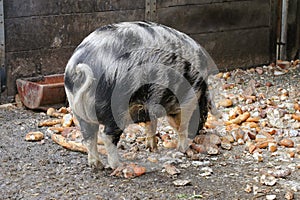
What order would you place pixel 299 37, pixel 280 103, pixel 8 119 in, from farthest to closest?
pixel 299 37 → pixel 280 103 → pixel 8 119

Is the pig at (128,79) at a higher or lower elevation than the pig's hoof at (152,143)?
higher

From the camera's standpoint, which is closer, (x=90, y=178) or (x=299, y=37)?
(x=90, y=178)

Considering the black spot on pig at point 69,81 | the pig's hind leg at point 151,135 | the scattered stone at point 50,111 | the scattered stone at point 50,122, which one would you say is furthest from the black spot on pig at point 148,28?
the scattered stone at point 50,111

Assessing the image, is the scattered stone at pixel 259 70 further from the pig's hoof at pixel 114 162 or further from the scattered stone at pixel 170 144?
the pig's hoof at pixel 114 162

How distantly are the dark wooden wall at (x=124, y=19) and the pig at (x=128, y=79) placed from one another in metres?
1.65

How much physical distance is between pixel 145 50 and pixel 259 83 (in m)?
2.48

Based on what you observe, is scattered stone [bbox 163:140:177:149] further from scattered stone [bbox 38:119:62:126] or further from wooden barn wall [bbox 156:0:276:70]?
wooden barn wall [bbox 156:0:276:70]

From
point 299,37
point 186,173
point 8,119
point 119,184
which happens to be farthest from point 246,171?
point 299,37

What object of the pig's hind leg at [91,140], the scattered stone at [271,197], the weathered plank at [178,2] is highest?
the weathered plank at [178,2]

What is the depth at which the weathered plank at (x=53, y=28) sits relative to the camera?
15.9 feet

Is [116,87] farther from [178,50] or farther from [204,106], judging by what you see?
[204,106]

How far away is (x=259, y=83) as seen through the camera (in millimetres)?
5531

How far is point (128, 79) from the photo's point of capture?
317 centimetres

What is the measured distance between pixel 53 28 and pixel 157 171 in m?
2.01
